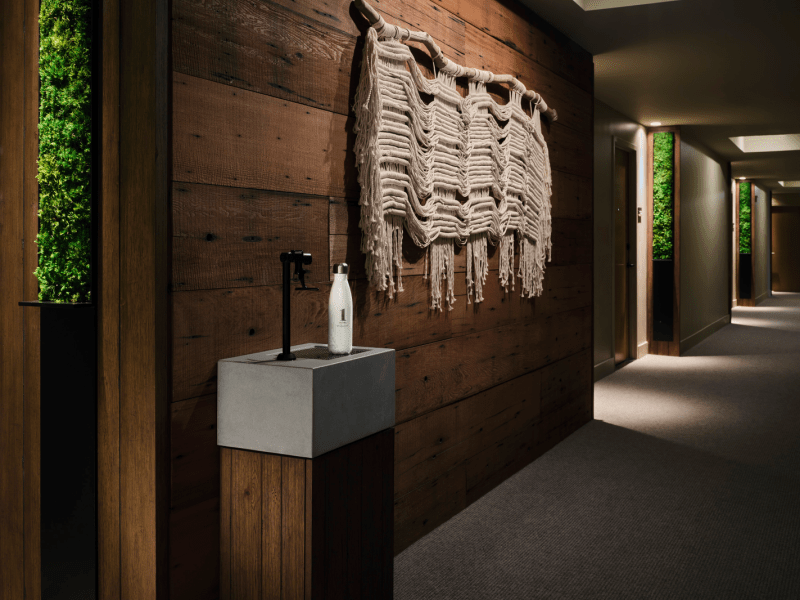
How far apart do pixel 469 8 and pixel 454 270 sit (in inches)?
43.0

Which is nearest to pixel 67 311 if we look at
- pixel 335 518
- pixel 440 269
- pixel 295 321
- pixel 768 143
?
pixel 295 321

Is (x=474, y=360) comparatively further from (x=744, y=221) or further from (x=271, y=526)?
(x=744, y=221)

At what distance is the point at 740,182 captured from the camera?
12383 millimetres

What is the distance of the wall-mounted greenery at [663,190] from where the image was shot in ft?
22.9

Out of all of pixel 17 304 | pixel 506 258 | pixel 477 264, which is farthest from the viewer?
pixel 506 258

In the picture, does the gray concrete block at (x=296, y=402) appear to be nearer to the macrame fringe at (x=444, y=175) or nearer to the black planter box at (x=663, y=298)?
the macrame fringe at (x=444, y=175)

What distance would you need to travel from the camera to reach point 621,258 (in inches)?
261

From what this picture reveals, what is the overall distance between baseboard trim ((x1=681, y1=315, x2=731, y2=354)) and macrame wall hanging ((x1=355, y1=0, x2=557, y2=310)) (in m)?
4.55

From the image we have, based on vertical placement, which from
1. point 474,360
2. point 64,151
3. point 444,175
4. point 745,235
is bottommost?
point 474,360

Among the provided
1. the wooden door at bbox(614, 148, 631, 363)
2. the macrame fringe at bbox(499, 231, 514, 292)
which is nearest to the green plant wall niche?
the wooden door at bbox(614, 148, 631, 363)

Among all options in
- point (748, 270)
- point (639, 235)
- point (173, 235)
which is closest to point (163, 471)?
point (173, 235)

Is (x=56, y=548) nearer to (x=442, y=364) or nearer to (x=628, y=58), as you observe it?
(x=442, y=364)

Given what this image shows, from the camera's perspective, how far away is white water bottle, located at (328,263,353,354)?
1.76m

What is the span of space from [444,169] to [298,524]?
4.92ft
